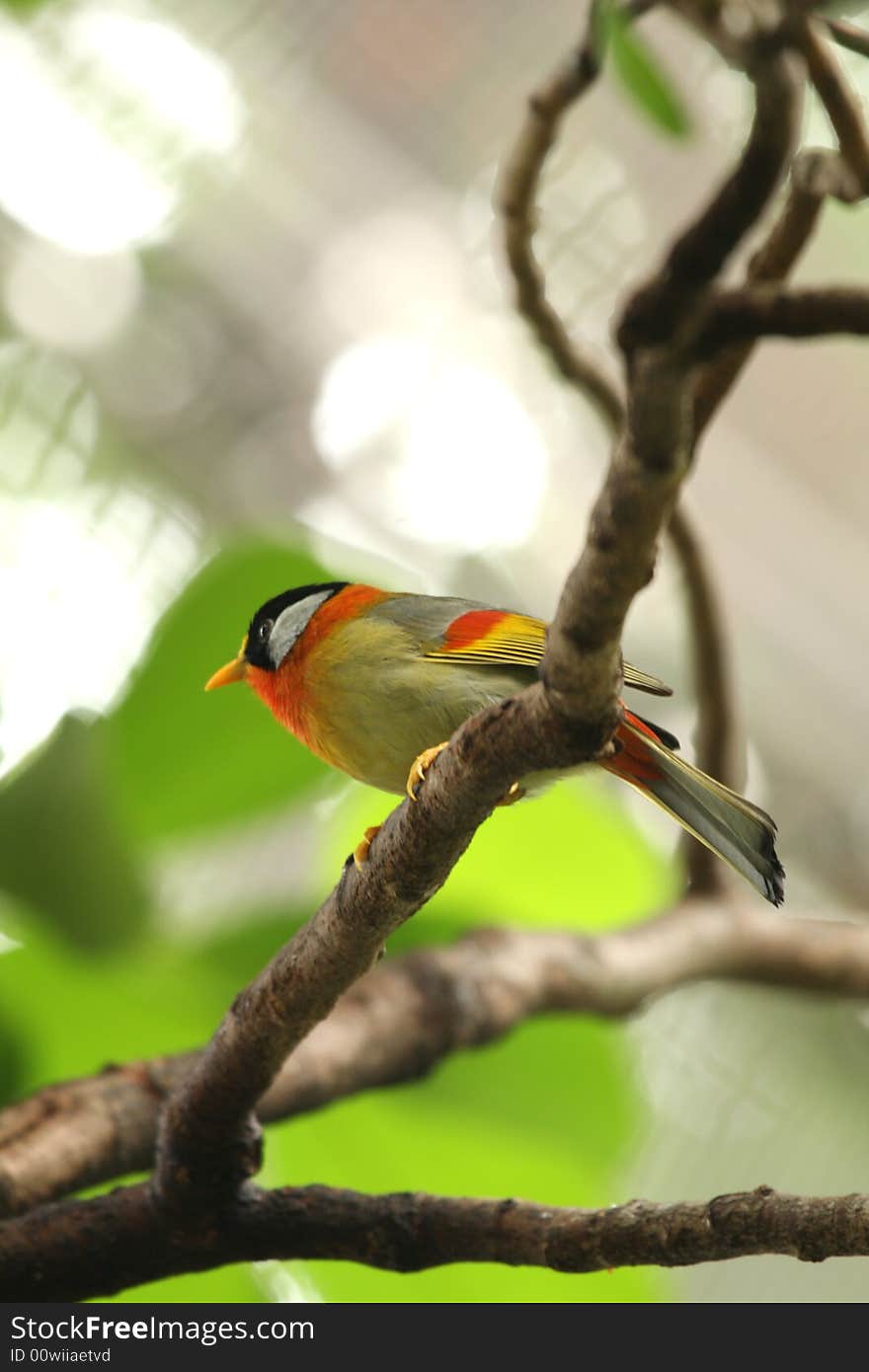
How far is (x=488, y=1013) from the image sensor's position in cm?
98

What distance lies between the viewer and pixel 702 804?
29.0 inches

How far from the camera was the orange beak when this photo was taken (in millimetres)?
986

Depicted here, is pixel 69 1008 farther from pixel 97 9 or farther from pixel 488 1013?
pixel 97 9

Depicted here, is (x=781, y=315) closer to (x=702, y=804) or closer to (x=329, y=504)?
(x=702, y=804)

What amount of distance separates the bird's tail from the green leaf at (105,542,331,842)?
1.17 feet

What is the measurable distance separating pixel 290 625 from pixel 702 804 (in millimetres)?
372

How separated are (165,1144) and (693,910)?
23.5 inches

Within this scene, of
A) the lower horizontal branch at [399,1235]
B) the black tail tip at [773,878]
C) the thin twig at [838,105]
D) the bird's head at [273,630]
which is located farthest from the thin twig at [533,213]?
the lower horizontal branch at [399,1235]

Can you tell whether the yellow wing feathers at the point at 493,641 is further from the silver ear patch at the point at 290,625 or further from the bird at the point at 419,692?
the silver ear patch at the point at 290,625

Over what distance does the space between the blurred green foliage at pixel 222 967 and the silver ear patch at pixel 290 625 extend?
0.06 feet

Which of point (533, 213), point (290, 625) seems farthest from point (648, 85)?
point (290, 625)

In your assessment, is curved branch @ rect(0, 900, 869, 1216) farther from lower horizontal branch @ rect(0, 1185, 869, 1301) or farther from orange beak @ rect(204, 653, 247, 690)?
orange beak @ rect(204, 653, 247, 690)

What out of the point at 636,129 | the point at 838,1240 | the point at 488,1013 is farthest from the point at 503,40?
the point at 838,1240

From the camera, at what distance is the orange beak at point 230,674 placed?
986 millimetres
